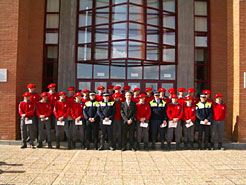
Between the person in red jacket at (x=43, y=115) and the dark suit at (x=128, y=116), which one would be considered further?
the person in red jacket at (x=43, y=115)

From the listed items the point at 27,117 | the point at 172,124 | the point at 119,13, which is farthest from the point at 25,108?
the point at 119,13

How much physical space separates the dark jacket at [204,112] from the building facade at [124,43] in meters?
2.56

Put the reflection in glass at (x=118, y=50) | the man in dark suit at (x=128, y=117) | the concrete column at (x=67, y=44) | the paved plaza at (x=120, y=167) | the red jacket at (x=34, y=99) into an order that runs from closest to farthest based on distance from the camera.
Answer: the paved plaza at (x=120, y=167), the man in dark suit at (x=128, y=117), the red jacket at (x=34, y=99), the reflection in glass at (x=118, y=50), the concrete column at (x=67, y=44)

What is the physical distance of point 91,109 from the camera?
792 centimetres

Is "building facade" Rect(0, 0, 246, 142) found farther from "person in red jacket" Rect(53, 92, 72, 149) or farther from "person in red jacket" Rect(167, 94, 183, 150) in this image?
"person in red jacket" Rect(167, 94, 183, 150)

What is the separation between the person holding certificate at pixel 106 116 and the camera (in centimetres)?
782

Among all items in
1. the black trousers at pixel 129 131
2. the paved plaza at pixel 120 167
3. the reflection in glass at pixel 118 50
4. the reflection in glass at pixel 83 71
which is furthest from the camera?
the reflection in glass at pixel 83 71

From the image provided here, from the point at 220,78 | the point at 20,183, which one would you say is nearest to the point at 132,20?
the point at 220,78

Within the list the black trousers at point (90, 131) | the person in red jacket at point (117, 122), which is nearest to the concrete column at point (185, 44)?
the person in red jacket at point (117, 122)

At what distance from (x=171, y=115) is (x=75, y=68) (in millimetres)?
5177

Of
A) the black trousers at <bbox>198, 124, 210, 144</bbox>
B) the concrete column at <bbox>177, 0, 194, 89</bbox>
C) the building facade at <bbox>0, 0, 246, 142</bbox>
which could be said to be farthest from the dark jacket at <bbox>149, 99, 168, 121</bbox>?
the concrete column at <bbox>177, 0, 194, 89</bbox>

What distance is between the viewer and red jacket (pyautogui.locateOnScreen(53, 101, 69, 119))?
8.00m

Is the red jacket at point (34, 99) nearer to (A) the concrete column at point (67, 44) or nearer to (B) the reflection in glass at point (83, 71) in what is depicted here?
(A) the concrete column at point (67, 44)

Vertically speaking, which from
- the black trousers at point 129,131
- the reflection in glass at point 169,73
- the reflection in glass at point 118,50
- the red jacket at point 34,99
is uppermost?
the reflection in glass at point 118,50
